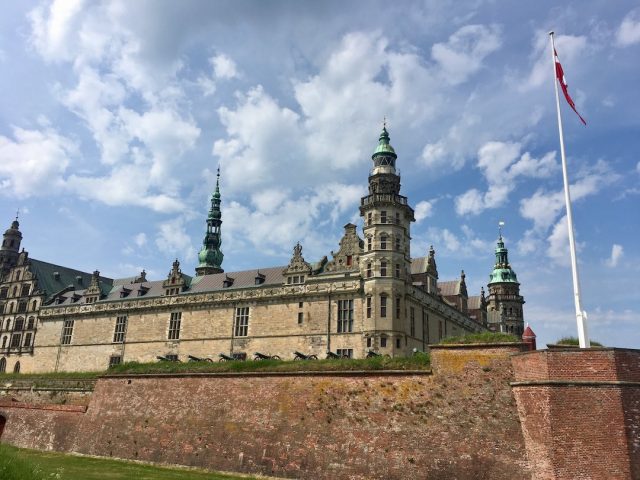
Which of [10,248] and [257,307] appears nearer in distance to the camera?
[257,307]

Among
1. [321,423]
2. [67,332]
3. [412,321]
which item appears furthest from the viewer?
[67,332]

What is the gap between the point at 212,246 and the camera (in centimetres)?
7331

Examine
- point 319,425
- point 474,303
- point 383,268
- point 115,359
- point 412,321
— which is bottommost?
point 319,425

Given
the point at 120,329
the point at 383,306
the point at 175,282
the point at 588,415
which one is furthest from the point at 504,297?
the point at 588,415

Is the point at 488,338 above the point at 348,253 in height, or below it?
below

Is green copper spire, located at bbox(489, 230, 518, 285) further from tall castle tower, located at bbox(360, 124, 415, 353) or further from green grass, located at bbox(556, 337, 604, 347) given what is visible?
green grass, located at bbox(556, 337, 604, 347)

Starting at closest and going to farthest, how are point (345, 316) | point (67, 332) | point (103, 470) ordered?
1. point (103, 470)
2. point (345, 316)
3. point (67, 332)

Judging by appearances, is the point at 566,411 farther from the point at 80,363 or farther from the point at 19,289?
the point at 19,289

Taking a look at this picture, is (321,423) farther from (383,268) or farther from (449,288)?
(449,288)

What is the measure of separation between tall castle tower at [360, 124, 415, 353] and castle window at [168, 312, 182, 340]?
66.3ft

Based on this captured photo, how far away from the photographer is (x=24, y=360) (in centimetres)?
6262

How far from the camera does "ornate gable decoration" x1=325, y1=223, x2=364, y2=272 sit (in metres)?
46.0

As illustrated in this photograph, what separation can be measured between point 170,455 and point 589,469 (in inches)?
867

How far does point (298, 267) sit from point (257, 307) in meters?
5.26
